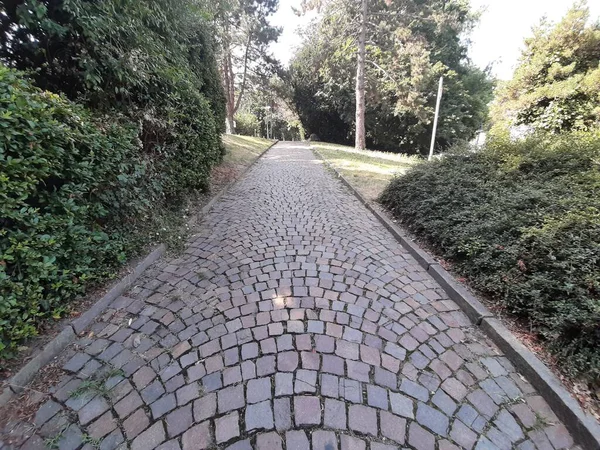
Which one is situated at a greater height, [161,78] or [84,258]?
[161,78]

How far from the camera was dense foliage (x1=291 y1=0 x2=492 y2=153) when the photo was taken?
46.8ft

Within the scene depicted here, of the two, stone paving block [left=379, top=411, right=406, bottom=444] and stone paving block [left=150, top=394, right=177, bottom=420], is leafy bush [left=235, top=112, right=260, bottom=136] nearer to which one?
stone paving block [left=150, top=394, right=177, bottom=420]

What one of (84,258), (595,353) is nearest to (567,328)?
(595,353)

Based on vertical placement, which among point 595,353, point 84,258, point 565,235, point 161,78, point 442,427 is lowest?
point 442,427

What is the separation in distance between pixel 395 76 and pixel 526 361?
53.3 ft

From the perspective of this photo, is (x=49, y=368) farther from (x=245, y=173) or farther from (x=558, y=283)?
(x=245, y=173)

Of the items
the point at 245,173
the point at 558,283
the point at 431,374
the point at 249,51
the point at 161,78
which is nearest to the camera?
the point at 431,374

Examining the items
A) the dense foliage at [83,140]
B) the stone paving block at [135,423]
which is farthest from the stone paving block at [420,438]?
the dense foliage at [83,140]

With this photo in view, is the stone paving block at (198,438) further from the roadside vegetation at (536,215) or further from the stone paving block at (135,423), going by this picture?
the roadside vegetation at (536,215)

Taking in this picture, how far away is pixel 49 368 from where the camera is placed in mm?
2068

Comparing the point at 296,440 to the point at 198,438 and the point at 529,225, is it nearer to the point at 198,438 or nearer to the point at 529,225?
the point at 198,438

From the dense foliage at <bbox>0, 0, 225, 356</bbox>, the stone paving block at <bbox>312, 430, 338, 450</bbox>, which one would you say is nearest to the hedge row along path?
the stone paving block at <bbox>312, 430, 338, 450</bbox>

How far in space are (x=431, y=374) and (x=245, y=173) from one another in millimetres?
8209

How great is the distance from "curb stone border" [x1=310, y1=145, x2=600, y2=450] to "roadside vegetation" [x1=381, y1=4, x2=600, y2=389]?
164mm
